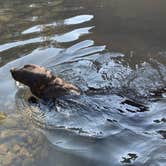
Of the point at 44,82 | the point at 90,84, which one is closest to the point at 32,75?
the point at 44,82

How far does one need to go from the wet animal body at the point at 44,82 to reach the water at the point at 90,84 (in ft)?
0.49

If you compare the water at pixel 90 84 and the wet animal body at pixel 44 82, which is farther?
the wet animal body at pixel 44 82

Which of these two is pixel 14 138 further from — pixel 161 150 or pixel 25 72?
pixel 161 150

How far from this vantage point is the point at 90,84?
22.1 feet

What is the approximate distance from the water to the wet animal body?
0.15 meters

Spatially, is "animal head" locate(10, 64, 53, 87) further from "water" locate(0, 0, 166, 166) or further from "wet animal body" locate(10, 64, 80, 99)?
"water" locate(0, 0, 166, 166)

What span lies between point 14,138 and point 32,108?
60 centimetres

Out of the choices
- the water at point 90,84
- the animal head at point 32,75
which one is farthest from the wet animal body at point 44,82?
the water at point 90,84

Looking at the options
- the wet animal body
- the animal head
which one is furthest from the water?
the animal head

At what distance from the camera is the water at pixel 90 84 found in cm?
539

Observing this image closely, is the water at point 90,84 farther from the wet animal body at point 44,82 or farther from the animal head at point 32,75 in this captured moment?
the animal head at point 32,75

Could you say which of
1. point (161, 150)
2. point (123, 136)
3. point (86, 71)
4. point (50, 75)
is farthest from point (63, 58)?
point (161, 150)

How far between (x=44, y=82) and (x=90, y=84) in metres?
0.86

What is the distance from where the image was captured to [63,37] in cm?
878
